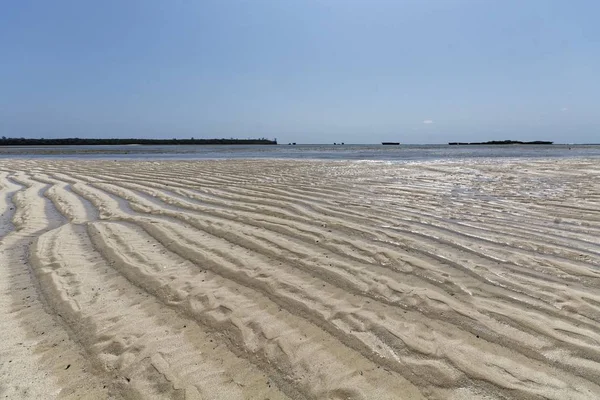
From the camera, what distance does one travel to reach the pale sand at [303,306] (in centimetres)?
224

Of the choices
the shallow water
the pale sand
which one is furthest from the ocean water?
the pale sand

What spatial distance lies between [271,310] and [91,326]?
1440 mm

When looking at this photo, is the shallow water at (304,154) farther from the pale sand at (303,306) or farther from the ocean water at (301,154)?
the pale sand at (303,306)

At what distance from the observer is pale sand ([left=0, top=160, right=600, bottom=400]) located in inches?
88.0

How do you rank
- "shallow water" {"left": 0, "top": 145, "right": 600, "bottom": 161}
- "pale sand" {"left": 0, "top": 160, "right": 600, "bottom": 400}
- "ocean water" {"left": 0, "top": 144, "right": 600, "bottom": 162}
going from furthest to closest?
"shallow water" {"left": 0, "top": 145, "right": 600, "bottom": 161}
"ocean water" {"left": 0, "top": 144, "right": 600, "bottom": 162}
"pale sand" {"left": 0, "top": 160, "right": 600, "bottom": 400}

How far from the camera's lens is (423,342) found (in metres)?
2.60

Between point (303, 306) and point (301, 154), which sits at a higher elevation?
point (301, 154)

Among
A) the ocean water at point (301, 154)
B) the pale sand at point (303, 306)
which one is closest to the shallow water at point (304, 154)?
the ocean water at point (301, 154)

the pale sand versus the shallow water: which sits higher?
the shallow water

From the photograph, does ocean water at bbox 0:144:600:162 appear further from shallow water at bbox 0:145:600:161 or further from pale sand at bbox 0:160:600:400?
pale sand at bbox 0:160:600:400

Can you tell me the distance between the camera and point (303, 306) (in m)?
3.11

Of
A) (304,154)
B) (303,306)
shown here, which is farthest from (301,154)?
(303,306)

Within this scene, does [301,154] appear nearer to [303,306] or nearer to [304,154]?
[304,154]

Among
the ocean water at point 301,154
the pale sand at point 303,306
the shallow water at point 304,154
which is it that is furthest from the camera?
the shallow water at point 304,154
